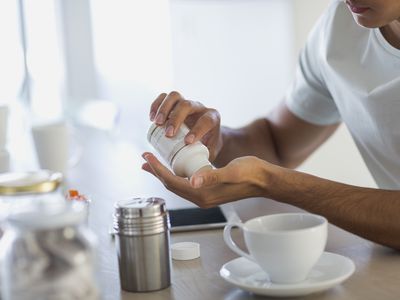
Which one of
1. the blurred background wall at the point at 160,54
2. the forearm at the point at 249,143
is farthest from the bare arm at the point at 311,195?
the blurred background wall at the point at 160,54

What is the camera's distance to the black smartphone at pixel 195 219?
1136 mm

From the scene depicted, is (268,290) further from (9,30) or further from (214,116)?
(9,30)

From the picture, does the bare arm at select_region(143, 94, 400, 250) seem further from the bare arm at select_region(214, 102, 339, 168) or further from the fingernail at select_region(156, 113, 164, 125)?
the bare arm at select_region(214, 102, 339, 168)

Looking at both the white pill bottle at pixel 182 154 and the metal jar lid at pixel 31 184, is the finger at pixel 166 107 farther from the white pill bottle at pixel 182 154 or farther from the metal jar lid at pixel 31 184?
the metal jar lid at pixel 31 184

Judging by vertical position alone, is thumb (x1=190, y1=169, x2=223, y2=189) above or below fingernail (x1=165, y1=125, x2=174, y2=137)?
below

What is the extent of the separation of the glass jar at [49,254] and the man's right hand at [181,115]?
0.38 metres

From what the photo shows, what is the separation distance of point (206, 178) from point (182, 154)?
6 centimetres

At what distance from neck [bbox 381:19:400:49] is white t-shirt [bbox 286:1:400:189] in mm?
14

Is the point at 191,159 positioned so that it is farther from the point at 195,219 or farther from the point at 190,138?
the point at 195,219

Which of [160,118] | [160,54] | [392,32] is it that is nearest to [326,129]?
[392,32]

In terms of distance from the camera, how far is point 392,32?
129 centimetres

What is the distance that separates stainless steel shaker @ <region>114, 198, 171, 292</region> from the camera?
0.82 meters

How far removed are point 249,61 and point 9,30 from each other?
1.25 metres

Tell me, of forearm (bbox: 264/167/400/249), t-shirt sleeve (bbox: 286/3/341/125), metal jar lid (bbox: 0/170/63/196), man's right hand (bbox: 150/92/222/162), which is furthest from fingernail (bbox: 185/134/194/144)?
t-shirt sleeve (bbox: 286/3/341/125)
